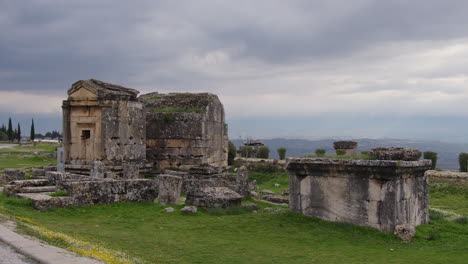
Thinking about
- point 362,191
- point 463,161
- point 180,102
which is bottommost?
point 463,161

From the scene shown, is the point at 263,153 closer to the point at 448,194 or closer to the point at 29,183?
the point at 448,194

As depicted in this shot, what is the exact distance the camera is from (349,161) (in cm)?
1004

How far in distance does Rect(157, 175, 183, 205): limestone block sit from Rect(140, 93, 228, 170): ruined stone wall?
741 cm

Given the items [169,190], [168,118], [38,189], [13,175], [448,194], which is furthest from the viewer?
[168,118]

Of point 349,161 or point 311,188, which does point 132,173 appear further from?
point 349,161

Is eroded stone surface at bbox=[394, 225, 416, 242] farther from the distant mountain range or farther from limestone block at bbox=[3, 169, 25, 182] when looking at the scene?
limestone block at bbox=[3, 169, 25, 182]

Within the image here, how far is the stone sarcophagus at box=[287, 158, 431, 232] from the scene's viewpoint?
962 centimetres

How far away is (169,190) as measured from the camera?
13.6 meters

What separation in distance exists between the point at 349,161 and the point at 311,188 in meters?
1.32

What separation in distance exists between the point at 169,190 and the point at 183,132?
25.6 feet

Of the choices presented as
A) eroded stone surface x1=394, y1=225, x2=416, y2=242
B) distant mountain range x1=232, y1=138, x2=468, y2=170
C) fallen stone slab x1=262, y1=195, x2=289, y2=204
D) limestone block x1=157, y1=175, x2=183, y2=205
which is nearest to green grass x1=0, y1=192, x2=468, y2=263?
eroded stone surface x1=394, y1=225, x2=416, y2=242

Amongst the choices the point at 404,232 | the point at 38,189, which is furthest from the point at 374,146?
the point at 38,189

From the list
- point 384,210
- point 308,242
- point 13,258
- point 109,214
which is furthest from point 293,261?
point 109,214

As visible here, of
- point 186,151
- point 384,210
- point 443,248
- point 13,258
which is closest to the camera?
point 13,258
